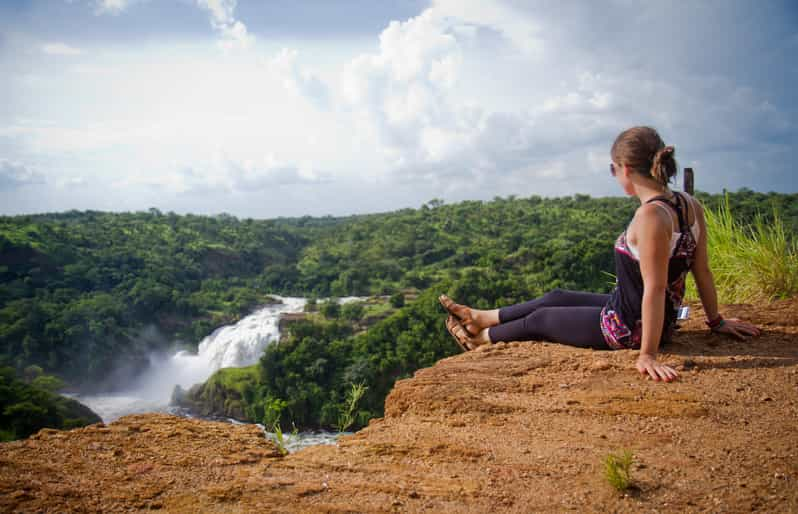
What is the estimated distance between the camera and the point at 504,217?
249 feet

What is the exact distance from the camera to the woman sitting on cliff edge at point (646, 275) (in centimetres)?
251

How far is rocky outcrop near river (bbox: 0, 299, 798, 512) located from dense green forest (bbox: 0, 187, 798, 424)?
4832mm

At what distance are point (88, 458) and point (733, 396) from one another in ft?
9.30

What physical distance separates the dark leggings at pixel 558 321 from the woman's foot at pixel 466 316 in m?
0.10

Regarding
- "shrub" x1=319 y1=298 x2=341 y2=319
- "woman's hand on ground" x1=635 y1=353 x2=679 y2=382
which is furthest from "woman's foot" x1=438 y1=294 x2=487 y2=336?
"shrub" x1=319 y1=298 x2=341 y2=319

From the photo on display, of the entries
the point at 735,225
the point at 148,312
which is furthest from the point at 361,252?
the point at 735,225

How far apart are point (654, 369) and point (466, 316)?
1258 millimetres

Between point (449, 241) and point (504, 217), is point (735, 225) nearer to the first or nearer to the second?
point (449, 241)

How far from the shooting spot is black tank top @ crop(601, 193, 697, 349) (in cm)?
268

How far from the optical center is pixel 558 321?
3.27 metres

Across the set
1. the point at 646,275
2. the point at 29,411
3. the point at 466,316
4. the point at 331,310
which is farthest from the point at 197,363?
the point at 646,275

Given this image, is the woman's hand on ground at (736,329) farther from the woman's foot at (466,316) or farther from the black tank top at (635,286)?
the woman's foot at (466,316)

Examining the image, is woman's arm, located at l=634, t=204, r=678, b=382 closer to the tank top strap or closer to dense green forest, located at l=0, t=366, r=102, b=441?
the tank top strap

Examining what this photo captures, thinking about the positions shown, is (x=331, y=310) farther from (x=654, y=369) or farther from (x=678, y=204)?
(x=678, y=204)
